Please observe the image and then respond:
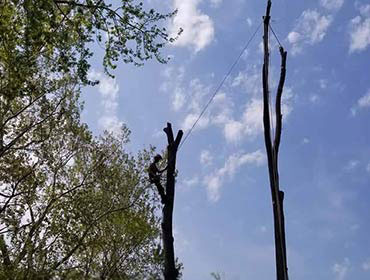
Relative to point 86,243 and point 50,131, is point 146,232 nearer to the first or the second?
point 86,243

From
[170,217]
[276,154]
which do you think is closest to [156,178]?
[170,217]

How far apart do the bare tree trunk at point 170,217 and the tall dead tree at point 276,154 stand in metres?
2.70

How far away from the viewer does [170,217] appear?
38.4ft

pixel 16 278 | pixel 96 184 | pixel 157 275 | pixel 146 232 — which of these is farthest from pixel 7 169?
pixel 157 275

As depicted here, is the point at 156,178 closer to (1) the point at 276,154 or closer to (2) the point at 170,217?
(2) the point at 170,217

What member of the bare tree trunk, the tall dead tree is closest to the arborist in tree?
the bare tree trunk

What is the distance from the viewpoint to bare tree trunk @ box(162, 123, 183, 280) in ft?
36.7

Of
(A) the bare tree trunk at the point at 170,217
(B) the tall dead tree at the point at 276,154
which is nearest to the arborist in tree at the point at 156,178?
(A) the bare tree trunk at the point at 170,217

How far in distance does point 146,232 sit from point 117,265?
10.2 ft

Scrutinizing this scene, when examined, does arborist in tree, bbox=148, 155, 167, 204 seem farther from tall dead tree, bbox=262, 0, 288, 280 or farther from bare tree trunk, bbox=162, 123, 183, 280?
tall dead tree, bbox=262, 0, 288, 280

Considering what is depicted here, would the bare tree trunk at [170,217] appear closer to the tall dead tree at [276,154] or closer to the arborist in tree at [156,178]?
A: the arborist in tree at [156,178]

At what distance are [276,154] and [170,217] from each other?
304 cm

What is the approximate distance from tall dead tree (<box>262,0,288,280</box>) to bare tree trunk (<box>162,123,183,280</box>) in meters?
2.70

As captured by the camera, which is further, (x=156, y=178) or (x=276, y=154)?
(x=156, y=178)
